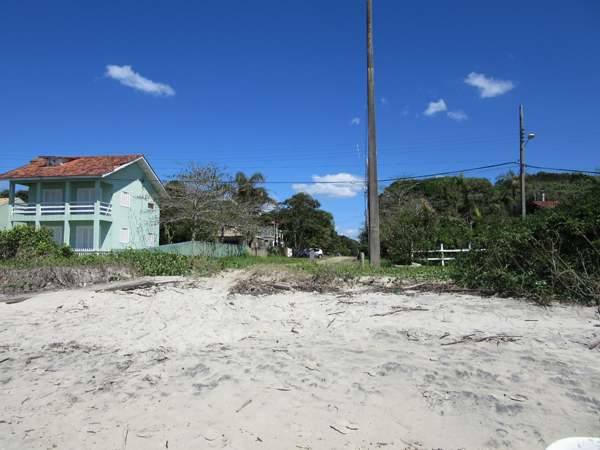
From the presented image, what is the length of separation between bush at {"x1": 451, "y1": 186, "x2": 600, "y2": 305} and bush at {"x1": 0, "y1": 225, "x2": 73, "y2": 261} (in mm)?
14678

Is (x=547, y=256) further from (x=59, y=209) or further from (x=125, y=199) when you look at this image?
(x=59, y=209)

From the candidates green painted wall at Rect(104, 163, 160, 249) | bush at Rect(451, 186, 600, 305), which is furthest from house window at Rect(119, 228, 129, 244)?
bush at Rect(451, 186, 600, 305)

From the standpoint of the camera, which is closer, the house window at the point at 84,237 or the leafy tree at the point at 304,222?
the house window at the point at 84,237

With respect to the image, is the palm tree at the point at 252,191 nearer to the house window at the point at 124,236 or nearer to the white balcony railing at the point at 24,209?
the house window at the point at 124,236

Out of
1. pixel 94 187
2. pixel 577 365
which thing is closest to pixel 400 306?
pixel 577 365

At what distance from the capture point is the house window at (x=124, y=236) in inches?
1063

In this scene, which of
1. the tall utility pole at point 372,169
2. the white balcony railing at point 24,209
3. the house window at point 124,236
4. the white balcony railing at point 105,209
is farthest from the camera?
the house window at point 124,236

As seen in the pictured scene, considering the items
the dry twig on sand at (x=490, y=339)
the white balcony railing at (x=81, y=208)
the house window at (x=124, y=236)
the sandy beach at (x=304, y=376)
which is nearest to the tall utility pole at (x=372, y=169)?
the sandy beach at (x=304, y=376)

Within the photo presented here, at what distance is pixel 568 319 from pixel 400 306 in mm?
2732

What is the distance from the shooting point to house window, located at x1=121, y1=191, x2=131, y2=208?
27016 millimetres

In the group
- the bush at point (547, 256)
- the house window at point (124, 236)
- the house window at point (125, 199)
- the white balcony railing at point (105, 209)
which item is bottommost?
the bush at point (547, 256)

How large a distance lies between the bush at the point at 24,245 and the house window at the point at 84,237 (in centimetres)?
1090

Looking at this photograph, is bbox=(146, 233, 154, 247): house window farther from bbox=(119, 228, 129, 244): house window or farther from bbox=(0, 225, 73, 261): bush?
bbox=(0, 225, 73, 261): bush

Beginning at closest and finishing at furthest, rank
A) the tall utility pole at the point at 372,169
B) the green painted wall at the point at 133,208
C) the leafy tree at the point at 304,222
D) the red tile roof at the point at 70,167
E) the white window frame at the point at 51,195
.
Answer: the tall utility pole at the point at 372,169 < the red tile roof at the point at 70,167 < the green painted wall at the point at 133,208 < the white window frame at the point at 51,195 < the leafy tree at the point at 304,222
